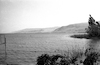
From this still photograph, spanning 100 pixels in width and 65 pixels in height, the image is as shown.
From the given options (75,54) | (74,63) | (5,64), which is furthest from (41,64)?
(5,64)

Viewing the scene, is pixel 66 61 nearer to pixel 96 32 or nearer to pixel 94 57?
pixel 94 57

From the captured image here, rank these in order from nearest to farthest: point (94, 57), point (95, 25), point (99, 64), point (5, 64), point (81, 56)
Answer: point (99, 64)
point (94, 57)
point (81, 56)
point (5, 64)
point (95, 25)

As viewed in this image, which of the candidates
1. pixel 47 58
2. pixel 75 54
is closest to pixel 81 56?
pixel 75 54

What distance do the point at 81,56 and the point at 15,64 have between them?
801 cm

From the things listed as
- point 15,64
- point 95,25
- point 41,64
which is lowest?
point 15,64

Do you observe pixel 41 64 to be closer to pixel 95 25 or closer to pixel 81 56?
pixel 81 56

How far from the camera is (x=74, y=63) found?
10906 millimetres

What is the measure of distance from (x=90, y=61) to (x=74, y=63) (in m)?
1.42

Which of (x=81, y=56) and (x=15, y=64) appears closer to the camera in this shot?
(x=81, y=56)

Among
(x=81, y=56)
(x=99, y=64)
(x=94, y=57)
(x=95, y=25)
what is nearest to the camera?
(x=99, y=64)

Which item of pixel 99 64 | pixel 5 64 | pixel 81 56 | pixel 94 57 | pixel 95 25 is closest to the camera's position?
pixel 99 64

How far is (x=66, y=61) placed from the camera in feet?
35.5

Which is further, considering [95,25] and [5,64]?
[95,25]

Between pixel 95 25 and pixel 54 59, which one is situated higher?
pixel 95 25
